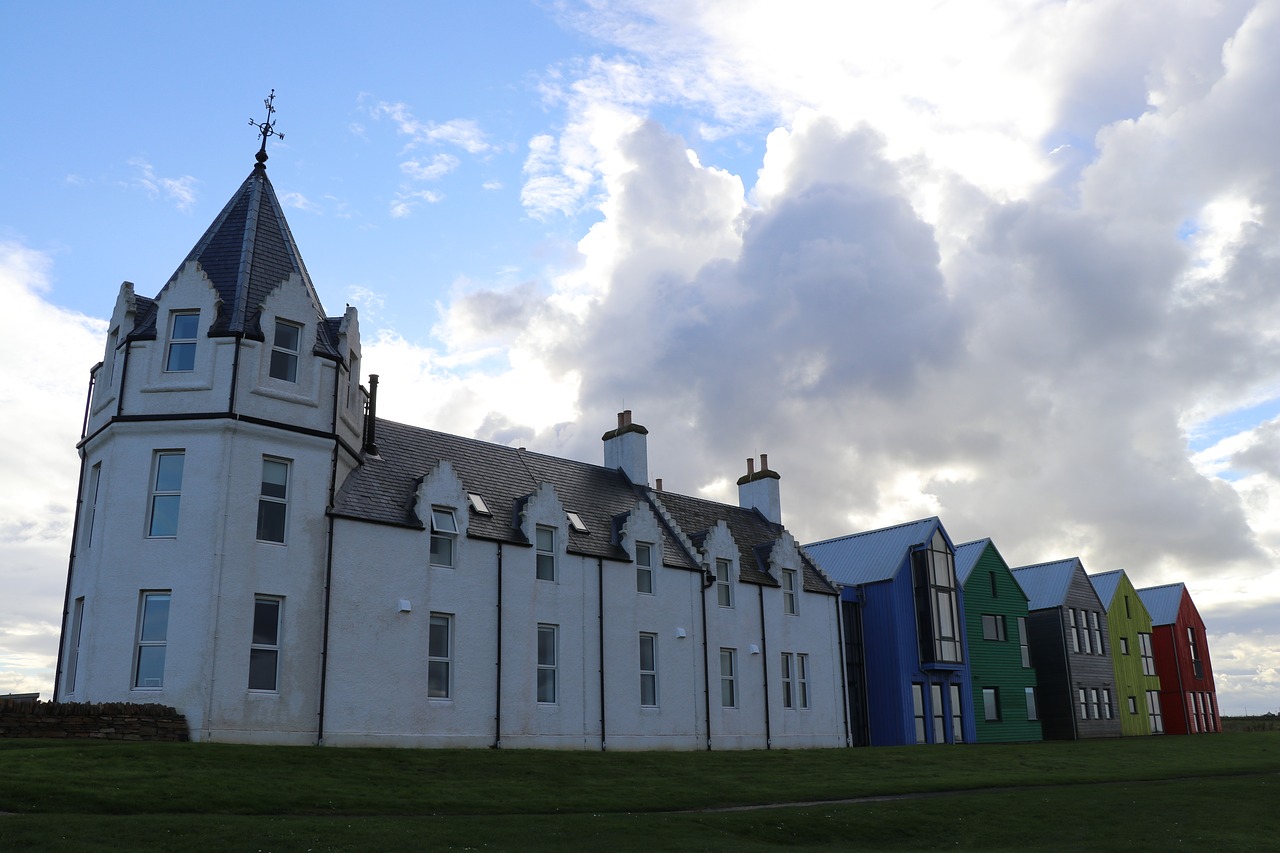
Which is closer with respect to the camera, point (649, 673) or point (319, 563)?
point (319, 563)

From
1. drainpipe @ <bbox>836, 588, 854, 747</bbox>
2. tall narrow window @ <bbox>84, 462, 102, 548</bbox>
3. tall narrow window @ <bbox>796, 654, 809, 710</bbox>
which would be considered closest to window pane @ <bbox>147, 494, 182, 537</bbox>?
tall narrow window @ <bbox>84, 462, 102, 548</bbox>

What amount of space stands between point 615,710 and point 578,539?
6.21m

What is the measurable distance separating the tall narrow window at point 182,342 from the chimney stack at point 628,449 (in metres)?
20.6

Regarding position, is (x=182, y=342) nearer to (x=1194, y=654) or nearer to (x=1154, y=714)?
(x=1154, y=714)

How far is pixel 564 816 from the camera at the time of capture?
21.1 meters

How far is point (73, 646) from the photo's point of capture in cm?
2978

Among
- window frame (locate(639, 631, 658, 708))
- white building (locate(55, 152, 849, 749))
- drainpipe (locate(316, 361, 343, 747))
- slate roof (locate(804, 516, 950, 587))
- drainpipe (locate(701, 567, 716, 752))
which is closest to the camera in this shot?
white building (locate(55, 152, 849, 749))

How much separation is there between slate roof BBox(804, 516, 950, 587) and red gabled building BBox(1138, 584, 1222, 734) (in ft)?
88.3

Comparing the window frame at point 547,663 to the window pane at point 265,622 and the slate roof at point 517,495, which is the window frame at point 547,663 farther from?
the window pane at point 265,622

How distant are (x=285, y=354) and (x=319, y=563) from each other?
6314 mm

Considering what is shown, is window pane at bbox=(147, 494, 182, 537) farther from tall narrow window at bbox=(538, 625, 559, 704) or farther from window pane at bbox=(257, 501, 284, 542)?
tall narrow window at bbox=(538, 625, 559, 704)

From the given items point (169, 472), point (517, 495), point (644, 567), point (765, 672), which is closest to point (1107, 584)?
point (765, 672)

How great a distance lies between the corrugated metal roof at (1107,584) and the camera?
224 ft

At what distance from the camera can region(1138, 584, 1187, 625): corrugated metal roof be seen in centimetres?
A: 7519
